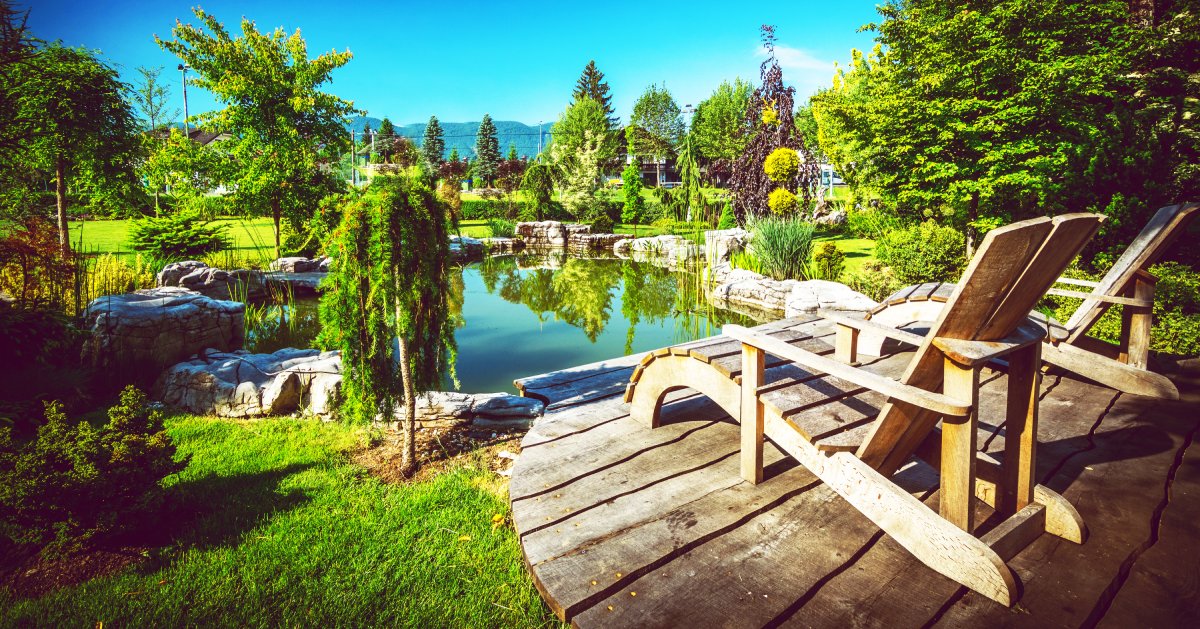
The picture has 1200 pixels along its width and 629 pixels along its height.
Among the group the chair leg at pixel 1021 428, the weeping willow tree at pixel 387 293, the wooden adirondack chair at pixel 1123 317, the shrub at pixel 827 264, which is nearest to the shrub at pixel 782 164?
→ the shrub at pixel 827 264

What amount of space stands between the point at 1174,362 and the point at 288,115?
12.7 m

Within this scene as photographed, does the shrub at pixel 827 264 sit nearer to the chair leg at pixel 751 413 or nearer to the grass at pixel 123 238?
the chair leg at pixel 751 413

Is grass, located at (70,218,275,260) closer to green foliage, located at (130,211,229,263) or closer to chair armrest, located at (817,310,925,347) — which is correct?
green foliage, located at (130,211,229,263)

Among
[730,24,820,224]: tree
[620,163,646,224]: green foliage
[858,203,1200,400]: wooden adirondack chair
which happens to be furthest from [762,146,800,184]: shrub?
[858,203,1200,400]: wooden adirondack chair

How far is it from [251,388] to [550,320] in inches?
177

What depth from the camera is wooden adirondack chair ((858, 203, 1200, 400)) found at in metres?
2.79

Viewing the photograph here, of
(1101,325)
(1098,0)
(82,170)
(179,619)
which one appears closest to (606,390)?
(179,619)

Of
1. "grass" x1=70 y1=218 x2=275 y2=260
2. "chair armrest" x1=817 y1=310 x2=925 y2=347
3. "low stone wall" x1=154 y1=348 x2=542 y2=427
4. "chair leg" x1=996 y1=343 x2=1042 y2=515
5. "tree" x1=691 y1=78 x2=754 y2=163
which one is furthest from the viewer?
"tree" x1=691 y1=78 x2=754 y2=163

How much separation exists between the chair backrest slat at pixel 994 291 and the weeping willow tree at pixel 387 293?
232 centimetres

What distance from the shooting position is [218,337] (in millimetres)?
5070

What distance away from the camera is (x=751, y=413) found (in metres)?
2.07

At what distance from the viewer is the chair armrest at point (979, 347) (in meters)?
1.42

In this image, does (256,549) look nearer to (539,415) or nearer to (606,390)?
(539,415)

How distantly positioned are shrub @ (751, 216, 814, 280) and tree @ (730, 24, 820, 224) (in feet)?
21.4
